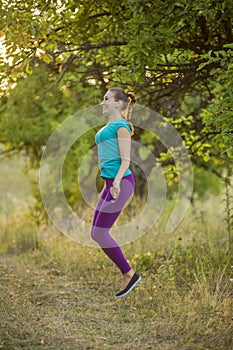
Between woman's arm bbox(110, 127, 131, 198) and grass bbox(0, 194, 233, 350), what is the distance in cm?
123

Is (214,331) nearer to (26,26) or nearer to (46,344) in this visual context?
(46,344)

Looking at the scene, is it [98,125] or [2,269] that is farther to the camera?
[98,125]

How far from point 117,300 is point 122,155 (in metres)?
1.72

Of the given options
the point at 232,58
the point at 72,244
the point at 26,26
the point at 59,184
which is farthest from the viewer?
the point at 59,184

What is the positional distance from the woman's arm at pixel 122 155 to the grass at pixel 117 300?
4.05ft

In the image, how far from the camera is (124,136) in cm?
552

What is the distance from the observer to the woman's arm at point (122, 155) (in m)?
5.42

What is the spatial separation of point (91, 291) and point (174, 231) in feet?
8.49

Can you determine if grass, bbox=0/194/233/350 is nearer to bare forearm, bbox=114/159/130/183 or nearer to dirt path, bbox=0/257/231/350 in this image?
dirt path, bbox=0/257/231/350

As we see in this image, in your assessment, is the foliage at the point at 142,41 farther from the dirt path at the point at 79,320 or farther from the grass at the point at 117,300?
the dirt path at the point at 79,320

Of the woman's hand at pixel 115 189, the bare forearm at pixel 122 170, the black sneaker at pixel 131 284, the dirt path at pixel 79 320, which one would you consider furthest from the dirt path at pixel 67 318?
the bare forearm at pixel 122 170

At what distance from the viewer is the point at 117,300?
6.27m

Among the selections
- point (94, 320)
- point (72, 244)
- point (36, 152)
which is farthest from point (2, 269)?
point (36, 152)

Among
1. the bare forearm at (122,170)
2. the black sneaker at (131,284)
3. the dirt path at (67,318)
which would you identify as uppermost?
the bare forearm at (122,170)
